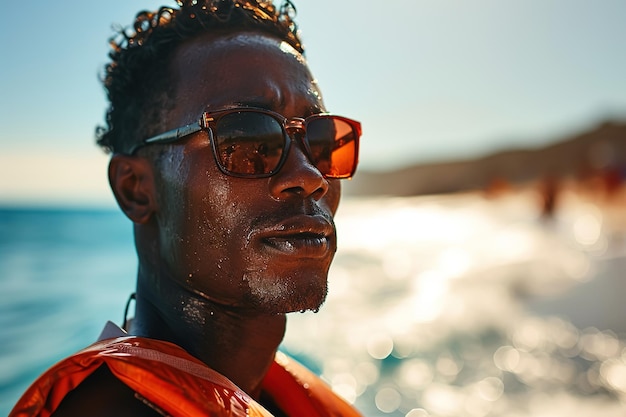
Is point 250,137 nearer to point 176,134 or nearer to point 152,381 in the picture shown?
point 176,134

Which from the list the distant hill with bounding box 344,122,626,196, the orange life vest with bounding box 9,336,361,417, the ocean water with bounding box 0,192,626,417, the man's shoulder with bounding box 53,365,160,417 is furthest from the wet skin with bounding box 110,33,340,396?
the distant hill with bounding box 344,122,626,196

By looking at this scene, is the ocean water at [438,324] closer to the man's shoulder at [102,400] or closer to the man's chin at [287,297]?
the man's chin at [287,297]

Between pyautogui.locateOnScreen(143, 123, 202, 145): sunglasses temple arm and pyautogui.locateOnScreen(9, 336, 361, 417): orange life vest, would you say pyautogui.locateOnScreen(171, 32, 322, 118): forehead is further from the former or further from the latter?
pyautogui.locateOnScreen(9, 336, 361, 417): orange life vest

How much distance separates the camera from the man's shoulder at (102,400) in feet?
5.29

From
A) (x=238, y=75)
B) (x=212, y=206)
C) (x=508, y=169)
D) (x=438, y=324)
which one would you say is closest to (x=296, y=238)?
(x=212, y=206)

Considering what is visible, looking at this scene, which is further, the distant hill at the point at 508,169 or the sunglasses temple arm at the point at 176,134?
the distant hill at the point at 508,169

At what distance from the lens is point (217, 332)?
2047mm

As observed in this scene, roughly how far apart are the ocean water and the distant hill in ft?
104

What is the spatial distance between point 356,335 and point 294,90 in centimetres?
866

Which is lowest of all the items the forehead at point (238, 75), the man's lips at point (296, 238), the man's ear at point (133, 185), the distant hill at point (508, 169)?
the distant hill at point (508, 169)

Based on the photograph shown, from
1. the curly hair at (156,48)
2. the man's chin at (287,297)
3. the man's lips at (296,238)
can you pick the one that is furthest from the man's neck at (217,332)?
the curly hair at (156,48)

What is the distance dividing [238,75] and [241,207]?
0.43 m

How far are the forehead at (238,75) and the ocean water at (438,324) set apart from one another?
19.7 ft

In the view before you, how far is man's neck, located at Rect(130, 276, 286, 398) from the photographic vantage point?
6.69 ft
